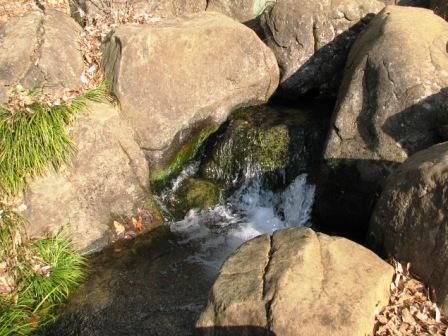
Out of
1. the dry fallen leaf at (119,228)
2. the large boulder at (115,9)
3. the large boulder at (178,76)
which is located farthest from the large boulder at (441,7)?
the dry fallen leaf at (119,228)

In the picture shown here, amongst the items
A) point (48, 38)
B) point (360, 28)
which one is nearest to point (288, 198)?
point (360, 28)

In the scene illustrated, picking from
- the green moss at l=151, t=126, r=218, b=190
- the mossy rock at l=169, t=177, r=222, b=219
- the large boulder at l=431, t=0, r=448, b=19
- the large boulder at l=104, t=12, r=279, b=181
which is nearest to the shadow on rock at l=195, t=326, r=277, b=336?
the mossy rock at l=169, t=177, r=222, b=219

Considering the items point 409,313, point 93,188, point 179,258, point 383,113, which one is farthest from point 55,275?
point 383,113

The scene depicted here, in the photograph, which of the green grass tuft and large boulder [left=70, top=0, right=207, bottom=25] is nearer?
the green grass tuft

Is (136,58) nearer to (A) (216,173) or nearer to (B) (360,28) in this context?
(A) (216,173)

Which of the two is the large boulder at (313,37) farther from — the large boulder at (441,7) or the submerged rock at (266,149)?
the submerged rock at (266,149)

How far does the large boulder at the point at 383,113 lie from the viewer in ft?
21.7

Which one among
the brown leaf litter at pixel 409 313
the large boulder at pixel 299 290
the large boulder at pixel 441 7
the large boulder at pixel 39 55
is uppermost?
the large boulder at pixel 441 7

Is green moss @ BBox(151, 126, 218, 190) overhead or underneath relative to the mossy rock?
overhead

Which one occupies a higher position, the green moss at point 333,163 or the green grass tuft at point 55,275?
the green moss at point 333,163

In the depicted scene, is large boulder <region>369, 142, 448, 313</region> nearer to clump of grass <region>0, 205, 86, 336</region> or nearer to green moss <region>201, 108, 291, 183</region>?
green moss <region>201, 108, 291, 183</region>

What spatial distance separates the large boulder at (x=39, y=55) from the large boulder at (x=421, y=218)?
5.39m

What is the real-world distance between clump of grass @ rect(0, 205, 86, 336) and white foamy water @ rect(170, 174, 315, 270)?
1.74 meters

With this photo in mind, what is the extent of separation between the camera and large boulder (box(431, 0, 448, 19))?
8.80 metres
